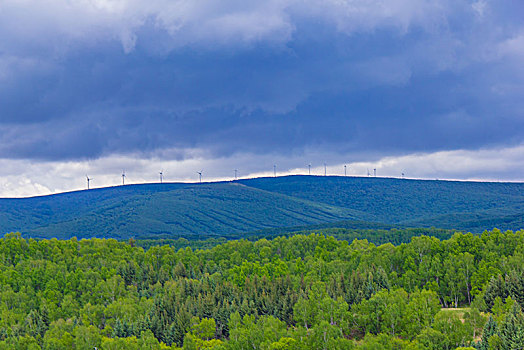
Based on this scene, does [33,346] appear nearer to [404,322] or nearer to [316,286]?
[316,286]

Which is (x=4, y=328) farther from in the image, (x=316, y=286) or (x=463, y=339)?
(x=463, y=339)

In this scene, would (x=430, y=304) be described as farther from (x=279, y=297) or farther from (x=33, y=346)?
(x=33, y=346)

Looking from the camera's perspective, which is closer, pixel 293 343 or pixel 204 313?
pixel 293 343

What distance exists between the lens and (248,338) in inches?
6196

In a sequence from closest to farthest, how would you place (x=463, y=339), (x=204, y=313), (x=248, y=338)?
1. (x=463, y=339)
2. (x=248, y=338)
3. (x=204, y=313)

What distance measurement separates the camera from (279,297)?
650 ft

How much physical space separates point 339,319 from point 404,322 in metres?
18.8

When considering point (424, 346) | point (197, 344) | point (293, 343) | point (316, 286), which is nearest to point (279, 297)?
point (316, 286)

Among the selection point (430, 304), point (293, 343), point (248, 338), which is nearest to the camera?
point (293, 343)

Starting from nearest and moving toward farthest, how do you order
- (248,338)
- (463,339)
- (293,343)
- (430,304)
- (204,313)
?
(463,339) → (293,343) → (248,338) → (430,304) → (204,313)

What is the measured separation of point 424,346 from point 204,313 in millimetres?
77600

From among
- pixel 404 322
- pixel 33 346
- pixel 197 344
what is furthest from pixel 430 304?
pixel 33 346

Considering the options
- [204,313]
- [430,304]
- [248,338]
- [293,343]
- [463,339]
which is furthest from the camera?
[204,313]

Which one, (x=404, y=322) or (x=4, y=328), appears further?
(x=4, y=328)
